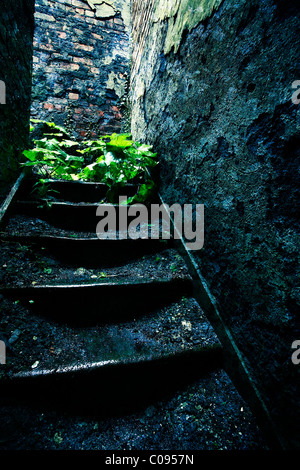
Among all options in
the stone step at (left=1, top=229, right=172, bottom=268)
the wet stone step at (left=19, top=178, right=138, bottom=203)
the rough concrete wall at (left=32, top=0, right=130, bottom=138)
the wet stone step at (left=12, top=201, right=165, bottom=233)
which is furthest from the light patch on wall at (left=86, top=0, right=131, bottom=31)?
the stone step at (left=1, top=229, right=172, bottom=268)

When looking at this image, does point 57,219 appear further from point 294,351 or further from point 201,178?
point 294,351

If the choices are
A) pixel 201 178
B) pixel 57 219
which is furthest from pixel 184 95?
pixel 57 219

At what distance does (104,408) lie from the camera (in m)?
0.83

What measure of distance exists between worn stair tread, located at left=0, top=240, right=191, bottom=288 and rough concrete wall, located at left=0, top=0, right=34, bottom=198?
0.52m

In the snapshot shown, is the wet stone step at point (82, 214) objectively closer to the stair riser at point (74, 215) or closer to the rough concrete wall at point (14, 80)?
the stair riser at point (74, 215)

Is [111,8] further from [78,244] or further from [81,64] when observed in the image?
[78,244]

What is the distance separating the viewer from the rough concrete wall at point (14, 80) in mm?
1399

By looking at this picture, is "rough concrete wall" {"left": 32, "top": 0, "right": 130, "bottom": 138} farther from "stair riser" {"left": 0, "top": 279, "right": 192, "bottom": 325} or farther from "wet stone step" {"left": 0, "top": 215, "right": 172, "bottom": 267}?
"stair riser" {"left": 0, "top": 279, "right": 192, "bottom": 325}

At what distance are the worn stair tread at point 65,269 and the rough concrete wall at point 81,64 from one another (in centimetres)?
298

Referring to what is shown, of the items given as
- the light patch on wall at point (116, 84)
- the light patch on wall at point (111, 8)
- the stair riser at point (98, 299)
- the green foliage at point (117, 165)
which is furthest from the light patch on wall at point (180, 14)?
the light patch on wall at point (111, 8)

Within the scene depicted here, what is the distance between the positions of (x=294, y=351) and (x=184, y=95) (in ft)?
4.91

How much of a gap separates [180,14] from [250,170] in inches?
57.8

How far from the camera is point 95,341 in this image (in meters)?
0.95

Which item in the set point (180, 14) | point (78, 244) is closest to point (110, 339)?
point (78, 244)
